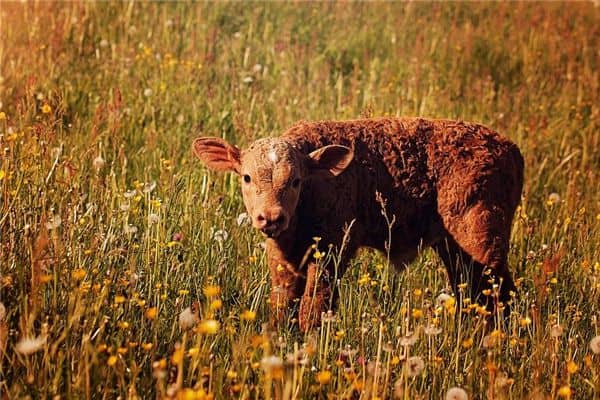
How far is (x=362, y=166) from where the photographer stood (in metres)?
5.50

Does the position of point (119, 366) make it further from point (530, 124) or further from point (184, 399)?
point (530, 124)

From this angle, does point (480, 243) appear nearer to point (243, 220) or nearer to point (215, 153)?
point (243, 220)

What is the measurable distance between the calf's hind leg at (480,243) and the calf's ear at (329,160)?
0.78 meters

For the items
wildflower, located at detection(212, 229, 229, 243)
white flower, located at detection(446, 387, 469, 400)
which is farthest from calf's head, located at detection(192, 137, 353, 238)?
white flower, located at detection(446, 387, 469, 400)

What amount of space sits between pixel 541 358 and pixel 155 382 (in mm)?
1592

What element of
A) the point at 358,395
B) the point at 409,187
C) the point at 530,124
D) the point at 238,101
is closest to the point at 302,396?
the point at 358,395

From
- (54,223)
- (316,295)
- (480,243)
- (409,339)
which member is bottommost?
(316,295)

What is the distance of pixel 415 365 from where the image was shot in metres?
3.78

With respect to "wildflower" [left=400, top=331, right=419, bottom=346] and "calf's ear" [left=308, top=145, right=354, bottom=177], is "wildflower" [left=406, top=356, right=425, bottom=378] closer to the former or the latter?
"wildflower" [left=400, top=331, right=419, bottom=346]

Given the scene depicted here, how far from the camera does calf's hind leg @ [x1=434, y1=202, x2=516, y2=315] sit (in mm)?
5480

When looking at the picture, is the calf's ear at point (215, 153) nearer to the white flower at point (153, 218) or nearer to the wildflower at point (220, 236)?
the wildflower at point (220, 236)

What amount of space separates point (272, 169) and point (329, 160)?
446 mm

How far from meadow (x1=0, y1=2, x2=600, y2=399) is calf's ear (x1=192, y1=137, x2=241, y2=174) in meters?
0.35

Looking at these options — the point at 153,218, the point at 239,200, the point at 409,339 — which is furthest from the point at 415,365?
the point at 239,200
